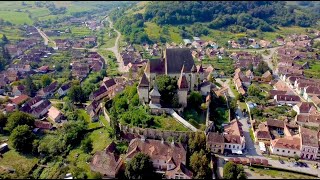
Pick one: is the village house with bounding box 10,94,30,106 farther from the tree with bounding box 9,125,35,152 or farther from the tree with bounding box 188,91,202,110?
the tree with bounding box 188,91,202,110

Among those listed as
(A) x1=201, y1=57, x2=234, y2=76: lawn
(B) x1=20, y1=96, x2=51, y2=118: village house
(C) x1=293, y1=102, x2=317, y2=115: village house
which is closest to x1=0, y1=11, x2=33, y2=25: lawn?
(B) x1=20, y1=96, x2=51, y2=118: village house

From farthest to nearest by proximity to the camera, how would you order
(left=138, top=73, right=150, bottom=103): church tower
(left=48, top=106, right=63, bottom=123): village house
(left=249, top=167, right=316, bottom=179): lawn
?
(left=48, top=106, right=63, bottom=123): village house < (left=138, top=73, right=150, bottom=103): church tower < (left=249, top=167, right=316, bottom=179): lawn

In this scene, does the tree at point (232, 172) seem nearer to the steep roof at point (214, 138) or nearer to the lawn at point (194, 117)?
the steep roof at point (214, 138)

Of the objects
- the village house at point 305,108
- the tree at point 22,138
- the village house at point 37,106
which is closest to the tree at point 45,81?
the village house at point 37,106

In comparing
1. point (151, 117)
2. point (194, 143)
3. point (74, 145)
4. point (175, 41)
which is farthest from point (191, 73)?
point (175, 41)

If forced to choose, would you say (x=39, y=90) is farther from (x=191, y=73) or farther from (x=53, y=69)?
(x=191, y=73)

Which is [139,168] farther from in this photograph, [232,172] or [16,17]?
[16,17]
